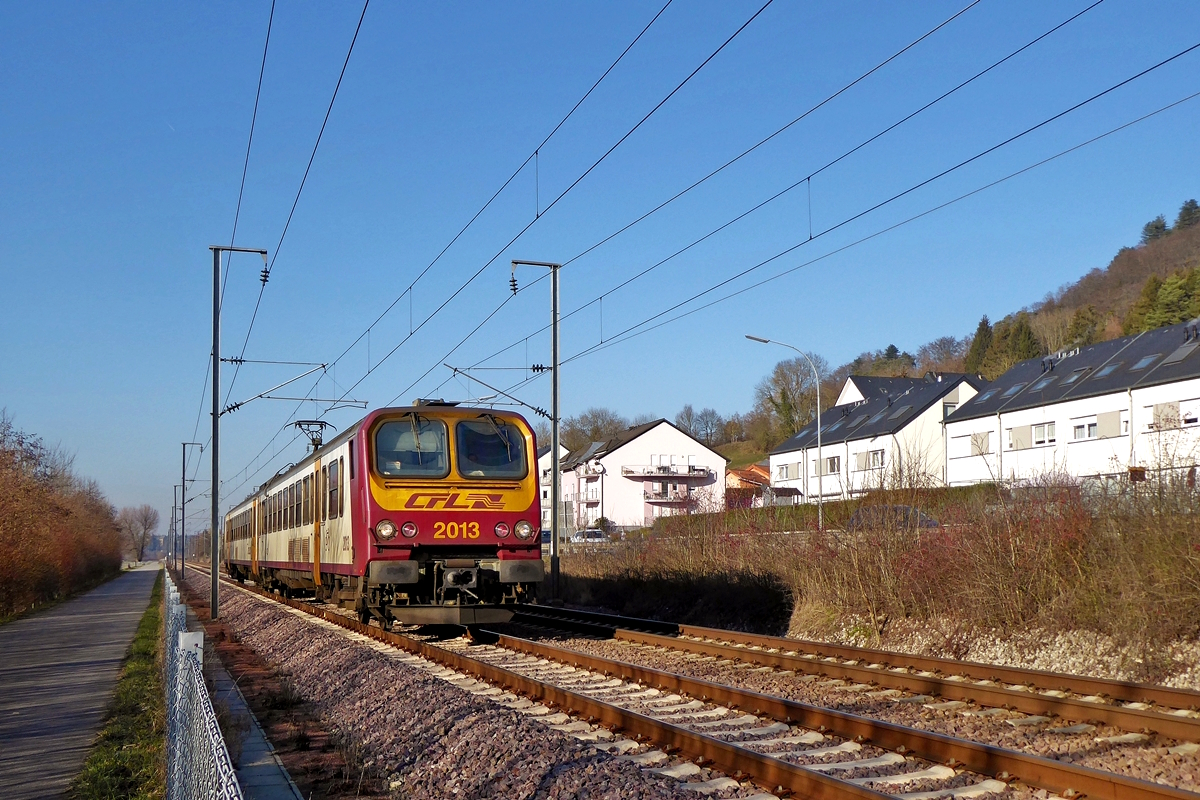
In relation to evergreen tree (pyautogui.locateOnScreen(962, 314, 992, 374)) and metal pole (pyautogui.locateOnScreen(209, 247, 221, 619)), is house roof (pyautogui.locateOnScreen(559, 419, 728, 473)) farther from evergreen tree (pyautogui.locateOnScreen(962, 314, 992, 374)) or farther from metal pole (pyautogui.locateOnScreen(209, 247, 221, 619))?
metal pole (pyautogui.locateOnScreen(209, 247, 221, 619))

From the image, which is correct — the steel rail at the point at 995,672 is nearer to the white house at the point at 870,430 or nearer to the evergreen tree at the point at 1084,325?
the white house at the point at 870,430

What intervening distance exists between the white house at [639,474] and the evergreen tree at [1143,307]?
30.0 meters

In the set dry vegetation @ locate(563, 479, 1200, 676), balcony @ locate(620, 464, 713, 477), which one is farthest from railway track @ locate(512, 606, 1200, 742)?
balcony @ locate(620, 464, 713, 477)

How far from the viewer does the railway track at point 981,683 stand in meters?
7.30

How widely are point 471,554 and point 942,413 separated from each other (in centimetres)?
4570

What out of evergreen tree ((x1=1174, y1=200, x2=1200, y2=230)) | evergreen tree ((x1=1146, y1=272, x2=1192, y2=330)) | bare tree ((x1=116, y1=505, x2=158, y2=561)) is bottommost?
bare tree ((x1=116, y1=505, x2=158, y2=561))

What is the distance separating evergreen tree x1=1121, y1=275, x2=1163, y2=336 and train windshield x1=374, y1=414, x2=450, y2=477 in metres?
66.6

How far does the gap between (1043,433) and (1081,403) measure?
2950 mm

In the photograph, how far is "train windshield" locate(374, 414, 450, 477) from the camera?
14.0 metres

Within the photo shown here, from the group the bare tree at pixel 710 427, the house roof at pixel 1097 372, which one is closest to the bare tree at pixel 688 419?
the bare tree at pixel 710 427

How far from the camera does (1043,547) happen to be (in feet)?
36.9

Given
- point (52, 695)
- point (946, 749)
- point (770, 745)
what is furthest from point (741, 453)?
point (946, 749)

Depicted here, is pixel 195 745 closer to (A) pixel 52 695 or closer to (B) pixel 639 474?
(A) pixel 52 695

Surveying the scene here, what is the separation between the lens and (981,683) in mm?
9438
